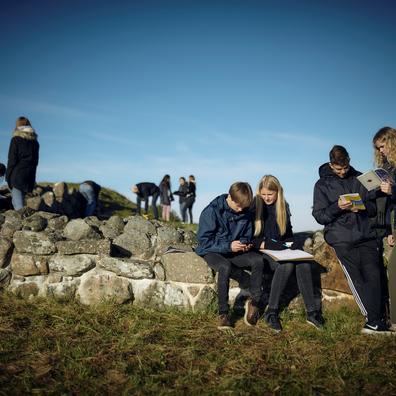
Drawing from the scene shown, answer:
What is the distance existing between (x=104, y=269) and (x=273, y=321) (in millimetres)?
1929

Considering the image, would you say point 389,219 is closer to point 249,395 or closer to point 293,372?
point 293,372

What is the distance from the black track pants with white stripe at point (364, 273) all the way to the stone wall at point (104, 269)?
0.37 m

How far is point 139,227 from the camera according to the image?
4906mm

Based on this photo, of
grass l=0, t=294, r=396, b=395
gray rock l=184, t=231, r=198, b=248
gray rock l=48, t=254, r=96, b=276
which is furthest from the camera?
gray rock l=184, t=231, r=198, b=248

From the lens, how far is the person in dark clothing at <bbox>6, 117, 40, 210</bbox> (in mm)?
6214

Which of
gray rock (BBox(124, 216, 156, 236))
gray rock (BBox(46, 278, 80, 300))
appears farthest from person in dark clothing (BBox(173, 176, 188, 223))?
gray rock (BBox(46, 278, 80, 300))

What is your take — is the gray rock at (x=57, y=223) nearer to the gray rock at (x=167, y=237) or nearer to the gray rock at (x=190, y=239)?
the gray rock at (x=167, y=237)

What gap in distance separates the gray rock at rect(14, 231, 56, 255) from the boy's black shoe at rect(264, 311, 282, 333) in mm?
2544

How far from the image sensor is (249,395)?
2.33 meters

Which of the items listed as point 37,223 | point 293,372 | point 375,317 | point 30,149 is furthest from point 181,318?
point 30,149

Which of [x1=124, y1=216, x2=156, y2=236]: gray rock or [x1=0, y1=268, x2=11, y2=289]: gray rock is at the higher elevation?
[x1=124, y1=216, x2=156, y2=236]: gray rock

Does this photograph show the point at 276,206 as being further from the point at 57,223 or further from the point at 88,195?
the point at 88,195

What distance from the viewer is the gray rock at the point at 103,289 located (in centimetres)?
409

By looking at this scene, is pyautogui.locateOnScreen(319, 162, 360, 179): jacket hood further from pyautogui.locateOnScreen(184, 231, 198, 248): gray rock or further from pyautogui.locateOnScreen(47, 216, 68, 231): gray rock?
pyautogui.locateOnScreen(47, 216, 68, 231): gray rock
